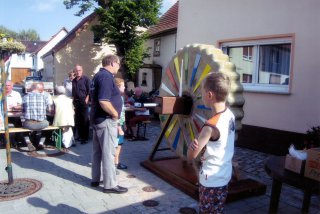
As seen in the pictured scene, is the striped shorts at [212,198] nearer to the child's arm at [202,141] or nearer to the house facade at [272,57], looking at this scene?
the child's arm at [202,141]

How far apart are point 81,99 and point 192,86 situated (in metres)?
3.64

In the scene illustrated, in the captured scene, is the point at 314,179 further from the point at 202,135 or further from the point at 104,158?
the point at 104,158

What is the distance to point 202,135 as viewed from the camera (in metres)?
2.36

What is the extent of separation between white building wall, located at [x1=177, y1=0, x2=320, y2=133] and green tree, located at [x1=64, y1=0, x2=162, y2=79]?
1171 centimetres

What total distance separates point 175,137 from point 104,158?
1.35 m

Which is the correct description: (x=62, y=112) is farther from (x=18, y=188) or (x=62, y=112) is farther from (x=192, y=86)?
(x=192, y=86)

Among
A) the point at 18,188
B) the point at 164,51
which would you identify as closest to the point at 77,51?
the point at 164,51

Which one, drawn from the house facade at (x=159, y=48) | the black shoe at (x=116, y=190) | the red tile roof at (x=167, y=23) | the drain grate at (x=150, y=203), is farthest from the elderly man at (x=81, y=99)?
the red tile roof at (x=167, y=23)

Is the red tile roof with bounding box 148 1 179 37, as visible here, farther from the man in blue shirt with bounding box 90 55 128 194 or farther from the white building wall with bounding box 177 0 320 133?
the man in blue shirt with bounding box 90 55 128 194

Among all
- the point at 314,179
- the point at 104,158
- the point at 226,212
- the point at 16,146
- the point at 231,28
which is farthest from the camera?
the point at 231,28

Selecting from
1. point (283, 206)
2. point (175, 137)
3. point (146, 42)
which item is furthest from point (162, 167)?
point (146, 42)

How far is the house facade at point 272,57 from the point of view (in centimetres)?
580

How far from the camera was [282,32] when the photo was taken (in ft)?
20.5

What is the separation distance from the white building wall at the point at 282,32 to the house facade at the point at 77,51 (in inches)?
629
